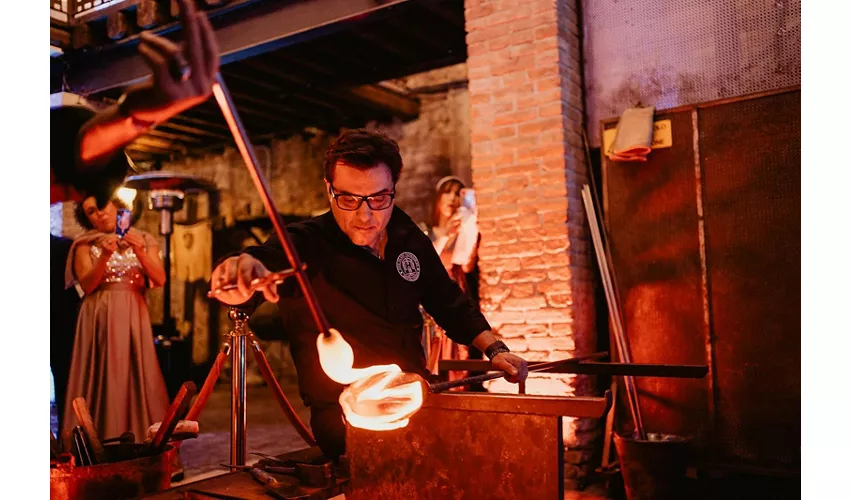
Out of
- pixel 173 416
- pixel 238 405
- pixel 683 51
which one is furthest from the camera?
pixel 683 51

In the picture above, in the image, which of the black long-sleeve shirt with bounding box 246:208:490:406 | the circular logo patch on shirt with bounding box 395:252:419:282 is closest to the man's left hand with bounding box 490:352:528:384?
the black long-sleeve shirt with bounding box 246:208:490:406

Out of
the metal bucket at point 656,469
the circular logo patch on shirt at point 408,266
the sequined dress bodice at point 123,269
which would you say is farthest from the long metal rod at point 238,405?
the metal bucket at point 656,469

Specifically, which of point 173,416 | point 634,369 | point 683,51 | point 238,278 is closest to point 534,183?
point 683,51

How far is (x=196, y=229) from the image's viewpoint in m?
10.2

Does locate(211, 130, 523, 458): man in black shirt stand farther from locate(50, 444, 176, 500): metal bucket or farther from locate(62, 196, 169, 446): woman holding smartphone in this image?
locate(62, 196, 169, 446): woman holding smartphone

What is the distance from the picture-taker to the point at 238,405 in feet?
10.1

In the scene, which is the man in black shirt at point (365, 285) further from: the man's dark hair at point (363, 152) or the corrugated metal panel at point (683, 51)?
the corrugated metal panel at point (683, 51)

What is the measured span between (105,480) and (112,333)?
2.29 metres

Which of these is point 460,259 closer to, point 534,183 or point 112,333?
point 534,183

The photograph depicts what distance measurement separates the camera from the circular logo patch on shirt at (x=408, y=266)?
2.59 m

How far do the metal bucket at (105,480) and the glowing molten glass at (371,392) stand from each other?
1239 millimetres

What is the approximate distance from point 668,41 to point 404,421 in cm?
345
